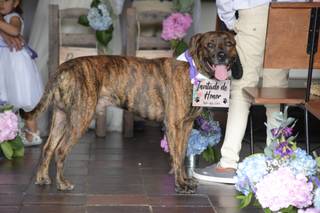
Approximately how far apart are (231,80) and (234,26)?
36 cm

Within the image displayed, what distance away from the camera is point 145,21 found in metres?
6.03

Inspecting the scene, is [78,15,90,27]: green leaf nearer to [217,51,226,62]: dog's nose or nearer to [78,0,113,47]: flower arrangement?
[78,0,113,47]: flower arrangement

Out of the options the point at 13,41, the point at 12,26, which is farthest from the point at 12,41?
the point at 12,26

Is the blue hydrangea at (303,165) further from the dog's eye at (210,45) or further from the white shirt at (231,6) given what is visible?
the white shirt at (231,6)

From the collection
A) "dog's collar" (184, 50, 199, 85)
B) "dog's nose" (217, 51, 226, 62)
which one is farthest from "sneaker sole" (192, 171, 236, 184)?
"dog's nose" (217, 51, 226, 62)

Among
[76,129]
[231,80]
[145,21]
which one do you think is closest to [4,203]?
[76,129]

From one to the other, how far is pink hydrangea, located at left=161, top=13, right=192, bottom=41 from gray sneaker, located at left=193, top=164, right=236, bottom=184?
160cm

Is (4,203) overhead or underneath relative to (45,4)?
underneath

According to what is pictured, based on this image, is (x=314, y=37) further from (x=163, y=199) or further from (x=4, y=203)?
(x=4, y=203)

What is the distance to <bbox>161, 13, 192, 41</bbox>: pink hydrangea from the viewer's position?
19.2 ft

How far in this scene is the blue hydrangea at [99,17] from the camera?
5777mm

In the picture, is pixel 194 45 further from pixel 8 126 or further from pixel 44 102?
pixel 8 126

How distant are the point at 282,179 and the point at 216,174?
5.01 ft

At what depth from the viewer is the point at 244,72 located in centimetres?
439
